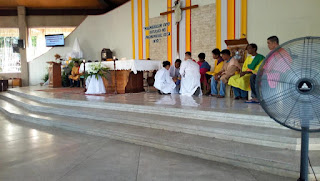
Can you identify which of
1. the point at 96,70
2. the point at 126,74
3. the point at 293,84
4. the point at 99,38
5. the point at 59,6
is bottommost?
the point at 293,84

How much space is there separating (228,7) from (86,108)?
192 inches

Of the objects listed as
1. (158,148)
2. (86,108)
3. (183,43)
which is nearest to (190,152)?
(158,148)

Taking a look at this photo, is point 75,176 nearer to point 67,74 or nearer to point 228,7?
point 228,7

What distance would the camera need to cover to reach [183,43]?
845cm

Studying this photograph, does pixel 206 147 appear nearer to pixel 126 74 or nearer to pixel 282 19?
pixel 126 74

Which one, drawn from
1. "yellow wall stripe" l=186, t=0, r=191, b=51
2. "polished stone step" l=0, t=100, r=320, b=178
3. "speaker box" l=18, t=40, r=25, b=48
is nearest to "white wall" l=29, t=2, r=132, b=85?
"speaker box" l=18, t=40, r=25, b=48

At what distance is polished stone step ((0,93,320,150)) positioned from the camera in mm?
2643

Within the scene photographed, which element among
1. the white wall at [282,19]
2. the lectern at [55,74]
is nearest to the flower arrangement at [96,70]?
the lectern at [55,74]

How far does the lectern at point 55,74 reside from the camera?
9511 millimetres

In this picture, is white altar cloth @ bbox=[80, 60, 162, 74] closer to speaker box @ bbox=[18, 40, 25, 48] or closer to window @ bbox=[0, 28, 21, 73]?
speaker box @ bbox=[18, 40, 25, 48]

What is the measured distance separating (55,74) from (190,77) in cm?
593

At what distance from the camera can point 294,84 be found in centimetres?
162

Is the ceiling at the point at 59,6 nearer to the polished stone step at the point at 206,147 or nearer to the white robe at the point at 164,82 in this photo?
the white robe at the point at 164,82

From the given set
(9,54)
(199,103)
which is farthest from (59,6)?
(199,103)
